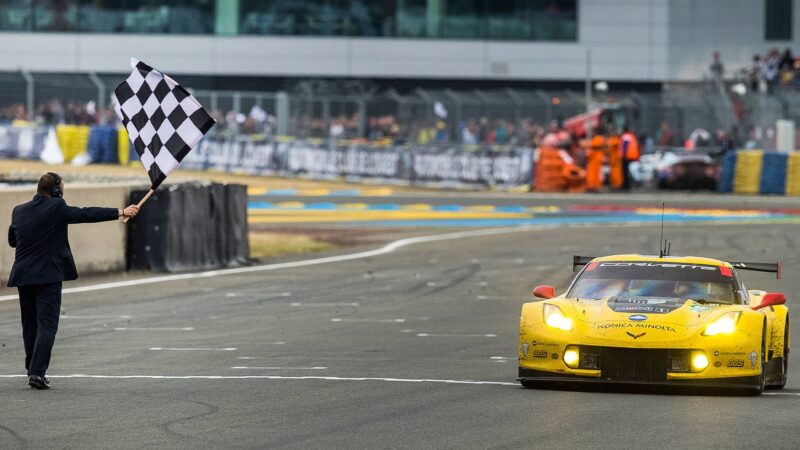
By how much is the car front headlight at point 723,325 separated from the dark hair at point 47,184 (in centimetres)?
485

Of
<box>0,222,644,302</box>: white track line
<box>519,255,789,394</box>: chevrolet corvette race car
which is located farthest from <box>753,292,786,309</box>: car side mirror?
<box>0,222,644,302</box>: white track line

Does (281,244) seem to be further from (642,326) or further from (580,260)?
(642,326)

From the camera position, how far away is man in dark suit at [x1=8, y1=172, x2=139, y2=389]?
11.5 metres

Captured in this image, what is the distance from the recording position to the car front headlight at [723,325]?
11320 mm

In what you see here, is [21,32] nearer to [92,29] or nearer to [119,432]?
[92,29]

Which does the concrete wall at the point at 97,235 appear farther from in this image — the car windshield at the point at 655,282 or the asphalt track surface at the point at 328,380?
the car windshield at the point at 655,282

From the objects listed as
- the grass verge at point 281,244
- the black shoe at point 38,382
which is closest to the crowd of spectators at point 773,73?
the grass verge at point 281,244

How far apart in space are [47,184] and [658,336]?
15.0ft

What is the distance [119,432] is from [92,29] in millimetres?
58605

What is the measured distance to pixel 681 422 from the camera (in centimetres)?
994

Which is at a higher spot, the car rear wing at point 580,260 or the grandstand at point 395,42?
the grandstand at point 395,42

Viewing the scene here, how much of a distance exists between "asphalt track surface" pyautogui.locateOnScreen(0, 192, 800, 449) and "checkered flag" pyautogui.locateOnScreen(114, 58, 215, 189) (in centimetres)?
175

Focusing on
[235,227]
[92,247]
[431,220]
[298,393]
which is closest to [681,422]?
[298,393]

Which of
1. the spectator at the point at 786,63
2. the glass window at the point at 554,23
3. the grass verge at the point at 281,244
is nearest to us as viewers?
the grass verge at the point at 281,244
